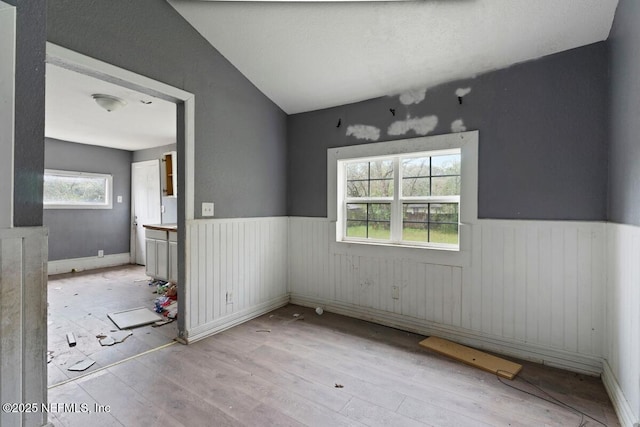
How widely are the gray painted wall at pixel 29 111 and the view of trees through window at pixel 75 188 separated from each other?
5.51m

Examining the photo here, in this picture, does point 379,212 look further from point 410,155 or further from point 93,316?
point 93,316

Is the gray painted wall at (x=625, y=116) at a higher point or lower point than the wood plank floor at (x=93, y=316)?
higher

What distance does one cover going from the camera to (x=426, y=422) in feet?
6.07

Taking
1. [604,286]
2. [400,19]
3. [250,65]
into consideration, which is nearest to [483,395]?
[604,286]

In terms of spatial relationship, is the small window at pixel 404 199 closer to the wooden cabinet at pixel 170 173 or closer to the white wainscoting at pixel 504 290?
the white wainscoting at pixel 504 290

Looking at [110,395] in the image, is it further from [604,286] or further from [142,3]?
[604,286]

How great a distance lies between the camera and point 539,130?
2545 millimetres

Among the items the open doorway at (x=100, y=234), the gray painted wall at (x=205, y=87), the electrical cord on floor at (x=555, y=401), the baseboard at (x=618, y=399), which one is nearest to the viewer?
the baseboard at (x=618, y=399)

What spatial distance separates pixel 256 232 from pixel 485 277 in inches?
94.2

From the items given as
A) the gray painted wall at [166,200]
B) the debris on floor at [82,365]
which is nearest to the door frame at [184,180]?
the debris on floor at [82,365]

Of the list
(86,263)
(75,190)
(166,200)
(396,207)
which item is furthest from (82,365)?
(75,190)

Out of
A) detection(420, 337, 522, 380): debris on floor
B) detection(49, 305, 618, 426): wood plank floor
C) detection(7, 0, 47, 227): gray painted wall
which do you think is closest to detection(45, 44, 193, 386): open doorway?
detection(49, 305, 618, 426): wood plank floor

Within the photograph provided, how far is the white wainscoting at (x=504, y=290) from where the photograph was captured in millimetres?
2398

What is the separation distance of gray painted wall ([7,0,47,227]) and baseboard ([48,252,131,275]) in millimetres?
5680
